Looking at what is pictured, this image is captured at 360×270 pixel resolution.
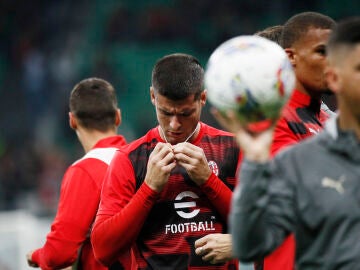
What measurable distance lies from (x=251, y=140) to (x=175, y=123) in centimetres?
125

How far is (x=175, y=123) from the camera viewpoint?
396 cm

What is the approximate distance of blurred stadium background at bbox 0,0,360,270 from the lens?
14.8m

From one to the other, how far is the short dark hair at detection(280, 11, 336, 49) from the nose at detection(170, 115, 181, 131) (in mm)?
708

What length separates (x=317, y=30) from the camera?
4.10m

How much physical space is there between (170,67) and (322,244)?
Answer: 1.63 meters

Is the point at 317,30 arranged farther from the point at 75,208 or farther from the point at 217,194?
the point at 75,208

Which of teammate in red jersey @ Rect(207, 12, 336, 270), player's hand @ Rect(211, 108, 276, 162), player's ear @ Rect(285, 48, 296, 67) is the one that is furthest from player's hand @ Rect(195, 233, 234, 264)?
player's hand @ Rect(211, 108, 276, 162)

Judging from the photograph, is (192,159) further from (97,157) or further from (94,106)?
(94,106)

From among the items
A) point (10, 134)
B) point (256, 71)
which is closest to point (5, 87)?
point (10, 134)

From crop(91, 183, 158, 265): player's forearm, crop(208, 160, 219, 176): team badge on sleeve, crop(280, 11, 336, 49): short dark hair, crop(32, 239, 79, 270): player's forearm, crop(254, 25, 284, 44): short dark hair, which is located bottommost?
crop(32, 239, 79, 270): player's forearm

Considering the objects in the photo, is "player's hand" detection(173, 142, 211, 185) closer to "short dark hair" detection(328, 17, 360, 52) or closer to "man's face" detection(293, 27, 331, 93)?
"man's face" detection(293, 27, 331, 93)

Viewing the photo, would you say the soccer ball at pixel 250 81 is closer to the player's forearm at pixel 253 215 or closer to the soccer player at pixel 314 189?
the soccer player at pixel 314 189

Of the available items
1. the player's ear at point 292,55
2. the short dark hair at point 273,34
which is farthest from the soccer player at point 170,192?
the short dark hair at point 273,34

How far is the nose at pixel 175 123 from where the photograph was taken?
3.96m
